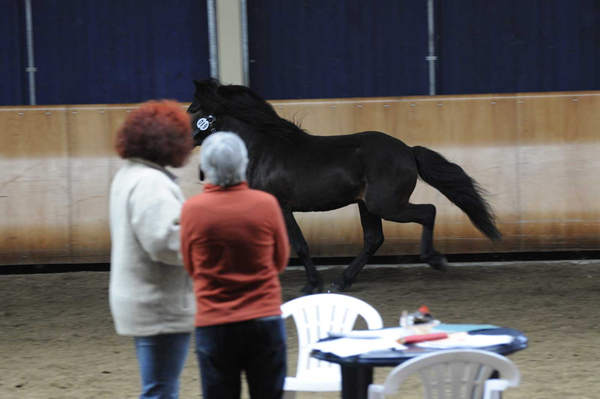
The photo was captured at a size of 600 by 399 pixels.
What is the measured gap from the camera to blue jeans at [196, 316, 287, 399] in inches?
136

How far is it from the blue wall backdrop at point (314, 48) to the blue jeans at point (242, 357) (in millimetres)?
8336

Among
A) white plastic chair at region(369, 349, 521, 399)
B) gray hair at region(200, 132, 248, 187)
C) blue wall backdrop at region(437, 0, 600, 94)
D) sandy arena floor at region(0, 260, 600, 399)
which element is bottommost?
sandy arena floor at region(0, 260, 600, 399)

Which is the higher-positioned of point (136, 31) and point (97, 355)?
point (136, 31)

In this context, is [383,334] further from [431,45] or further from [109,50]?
[109,50]

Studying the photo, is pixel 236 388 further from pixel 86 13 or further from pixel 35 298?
pixel 86 13

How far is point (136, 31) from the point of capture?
1163 centimetres

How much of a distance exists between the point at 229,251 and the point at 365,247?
5.81m

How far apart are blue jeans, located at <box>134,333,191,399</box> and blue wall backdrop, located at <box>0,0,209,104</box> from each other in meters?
8.23

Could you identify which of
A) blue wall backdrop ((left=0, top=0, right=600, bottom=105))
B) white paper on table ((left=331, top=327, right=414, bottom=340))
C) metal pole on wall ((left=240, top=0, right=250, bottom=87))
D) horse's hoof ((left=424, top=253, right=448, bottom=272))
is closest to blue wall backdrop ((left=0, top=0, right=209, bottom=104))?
blue wall backdrop ((left=0, top=0, right=600, bottom=105))

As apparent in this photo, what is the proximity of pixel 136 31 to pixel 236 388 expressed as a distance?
8.73 metres

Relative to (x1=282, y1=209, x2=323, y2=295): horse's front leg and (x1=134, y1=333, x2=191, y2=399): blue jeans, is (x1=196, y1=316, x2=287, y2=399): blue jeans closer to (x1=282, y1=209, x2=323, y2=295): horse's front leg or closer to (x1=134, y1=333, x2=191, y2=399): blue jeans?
(x1=134, y1=333, x2=191, y2=399): blue jeans

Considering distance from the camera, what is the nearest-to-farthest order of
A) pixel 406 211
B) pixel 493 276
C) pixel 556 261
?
pixel 406 211
pixel 493 276
pixel 556 261

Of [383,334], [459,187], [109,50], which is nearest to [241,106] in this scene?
[459,187]

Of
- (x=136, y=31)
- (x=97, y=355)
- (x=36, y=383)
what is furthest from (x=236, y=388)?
(x=136, y=31)
